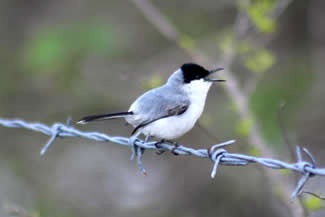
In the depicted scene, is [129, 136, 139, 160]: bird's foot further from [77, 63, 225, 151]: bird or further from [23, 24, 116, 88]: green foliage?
[23, 24, 116, 88]: green foliage

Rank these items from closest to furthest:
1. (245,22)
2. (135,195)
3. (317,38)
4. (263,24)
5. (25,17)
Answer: (263,24) < (245,22) < (135,195) < (317,38) < (25,17)

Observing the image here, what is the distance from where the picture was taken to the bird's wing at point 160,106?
2.98 meters

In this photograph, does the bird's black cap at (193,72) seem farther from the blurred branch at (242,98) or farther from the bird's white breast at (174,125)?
the blurred branch at (242,98)

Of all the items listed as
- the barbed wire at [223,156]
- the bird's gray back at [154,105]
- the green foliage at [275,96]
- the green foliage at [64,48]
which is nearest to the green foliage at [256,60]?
the bird's gray back at [154,105]

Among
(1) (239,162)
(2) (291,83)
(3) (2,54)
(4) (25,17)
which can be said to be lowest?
(1) (239,162)

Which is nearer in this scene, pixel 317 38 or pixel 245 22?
pixel 245 22

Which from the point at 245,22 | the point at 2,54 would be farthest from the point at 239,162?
the point at 2,54

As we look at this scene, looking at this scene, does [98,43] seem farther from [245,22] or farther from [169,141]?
[169,141]

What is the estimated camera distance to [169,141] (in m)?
3.07

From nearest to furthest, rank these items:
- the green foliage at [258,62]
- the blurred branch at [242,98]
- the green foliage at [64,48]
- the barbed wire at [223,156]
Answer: the barbed wire at [223,156] < the blurred branch at [242,98] < the green foliage at [258,62] < the green foliage at [64,48]

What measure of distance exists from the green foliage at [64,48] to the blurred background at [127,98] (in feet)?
0.06

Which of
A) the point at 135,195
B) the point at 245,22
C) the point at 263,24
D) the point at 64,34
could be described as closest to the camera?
the point at 263,24

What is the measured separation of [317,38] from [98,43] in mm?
3261

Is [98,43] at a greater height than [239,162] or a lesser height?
greater
